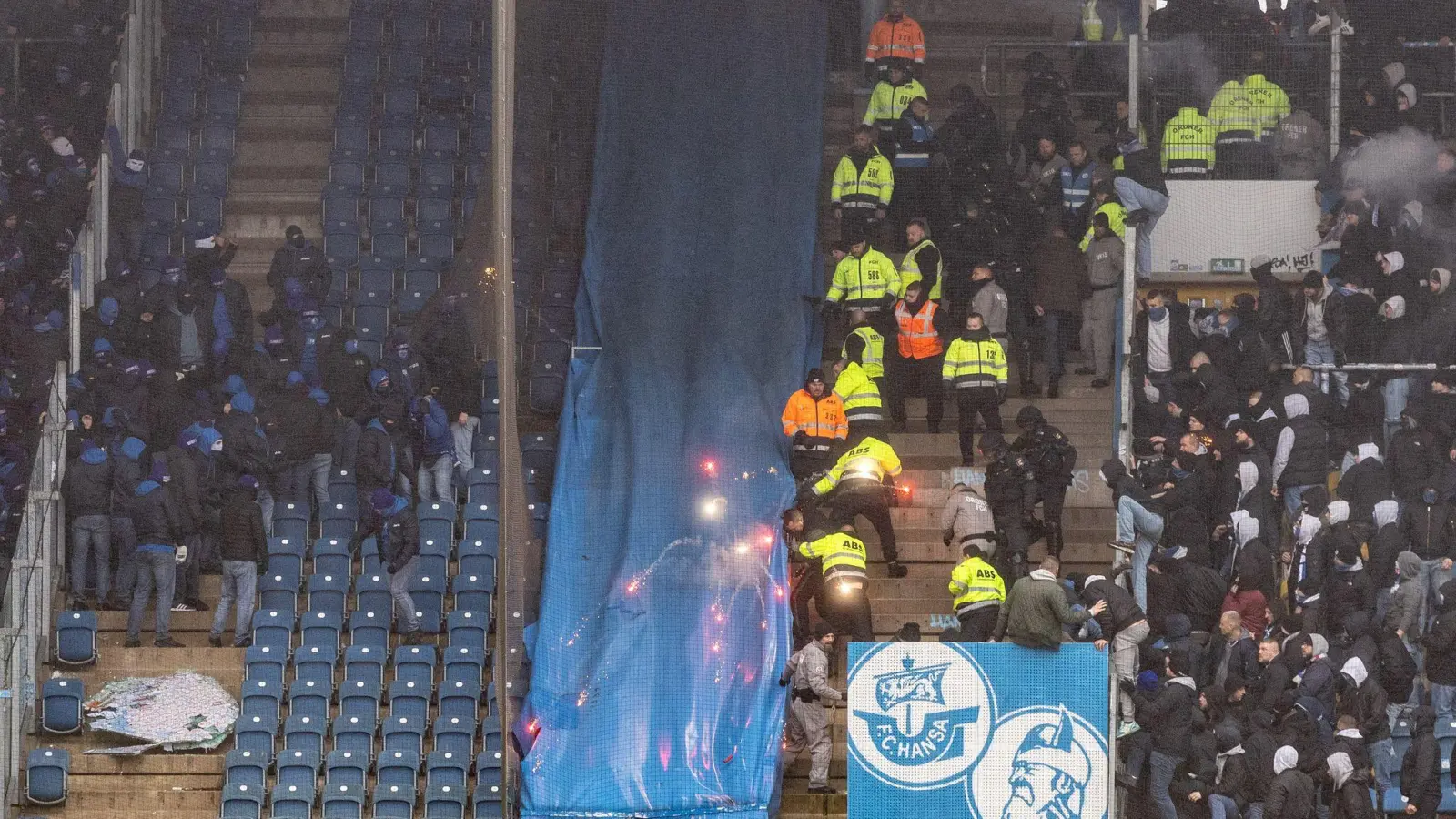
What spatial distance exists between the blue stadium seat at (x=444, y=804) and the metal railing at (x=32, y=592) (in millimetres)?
2708

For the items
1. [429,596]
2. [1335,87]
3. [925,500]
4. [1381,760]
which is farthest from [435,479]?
[1335,87]

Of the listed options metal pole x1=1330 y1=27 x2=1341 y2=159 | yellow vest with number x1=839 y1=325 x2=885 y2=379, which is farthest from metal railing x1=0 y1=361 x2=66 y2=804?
metal pole x1=1330 y1=27 x2=1341 y2=159

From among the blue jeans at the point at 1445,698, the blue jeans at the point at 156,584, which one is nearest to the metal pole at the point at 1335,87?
the blue jeans at the point at 1445,698

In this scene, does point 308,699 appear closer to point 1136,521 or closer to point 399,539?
point 399,539

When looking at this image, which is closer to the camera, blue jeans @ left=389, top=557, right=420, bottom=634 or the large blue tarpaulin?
the large blue tarpaulin

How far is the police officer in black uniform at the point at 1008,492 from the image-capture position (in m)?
16.2

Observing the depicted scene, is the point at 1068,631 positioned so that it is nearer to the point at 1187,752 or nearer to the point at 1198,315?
the point at 1187,752

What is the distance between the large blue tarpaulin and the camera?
1547 cm

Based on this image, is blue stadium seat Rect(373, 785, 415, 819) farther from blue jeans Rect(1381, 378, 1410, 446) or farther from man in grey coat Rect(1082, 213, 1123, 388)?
blue jeans Rect(1381, 378, 1410, 446)

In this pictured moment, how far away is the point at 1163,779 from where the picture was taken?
1459cm

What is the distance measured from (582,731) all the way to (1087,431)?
14.7ft

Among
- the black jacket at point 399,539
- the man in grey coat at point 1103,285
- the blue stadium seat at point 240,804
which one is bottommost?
the blue stadium seat at point 240,804

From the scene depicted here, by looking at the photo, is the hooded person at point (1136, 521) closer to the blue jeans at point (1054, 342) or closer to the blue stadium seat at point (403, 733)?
the blue jeans at point (1054, 342)

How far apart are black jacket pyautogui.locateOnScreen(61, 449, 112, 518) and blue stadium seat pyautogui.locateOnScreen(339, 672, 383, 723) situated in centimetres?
221
